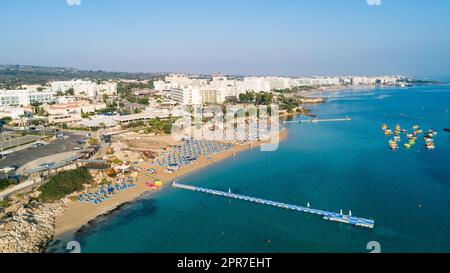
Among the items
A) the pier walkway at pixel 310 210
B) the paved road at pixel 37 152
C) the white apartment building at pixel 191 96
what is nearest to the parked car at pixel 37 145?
the paved road at pixel 37 152

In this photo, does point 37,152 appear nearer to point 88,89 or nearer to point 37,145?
point 37,145

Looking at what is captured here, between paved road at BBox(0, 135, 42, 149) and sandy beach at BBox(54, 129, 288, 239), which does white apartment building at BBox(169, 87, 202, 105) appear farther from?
sandy beach at BBox(54, 129, 288, 239)

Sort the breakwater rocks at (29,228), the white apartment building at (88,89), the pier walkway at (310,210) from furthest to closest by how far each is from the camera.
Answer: the white apartment building at (88,89), the pier walkway at (310,210), the breakwater rocks at (29,228)

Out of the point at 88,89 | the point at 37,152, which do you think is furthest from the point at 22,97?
the point at 37,152

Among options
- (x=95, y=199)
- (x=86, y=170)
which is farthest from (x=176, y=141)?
(x=95, y=199)

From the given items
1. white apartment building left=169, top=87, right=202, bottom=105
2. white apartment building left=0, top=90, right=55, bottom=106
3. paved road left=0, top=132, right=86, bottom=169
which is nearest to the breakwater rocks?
paved road left=0, top=132, right=86, bottom=169

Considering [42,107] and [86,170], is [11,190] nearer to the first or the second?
[86,170]

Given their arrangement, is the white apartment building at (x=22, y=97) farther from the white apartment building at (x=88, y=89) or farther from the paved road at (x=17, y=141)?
the paved road at (x=17, y=141)
